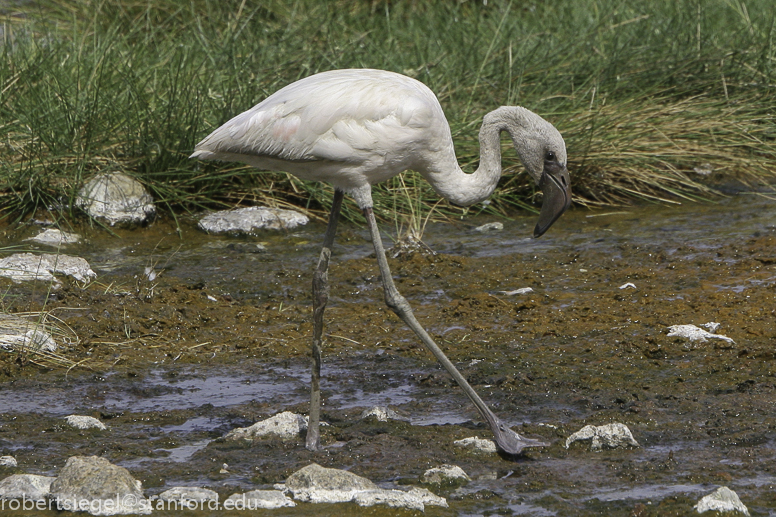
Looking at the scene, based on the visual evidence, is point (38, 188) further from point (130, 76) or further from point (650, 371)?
point (650, 371)

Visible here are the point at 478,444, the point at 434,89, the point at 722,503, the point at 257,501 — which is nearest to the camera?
the point at 722,503

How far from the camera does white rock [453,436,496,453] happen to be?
3854 millimetres

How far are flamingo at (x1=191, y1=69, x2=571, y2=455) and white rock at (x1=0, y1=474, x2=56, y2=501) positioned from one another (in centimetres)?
117

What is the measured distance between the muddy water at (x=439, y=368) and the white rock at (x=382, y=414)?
6 cm

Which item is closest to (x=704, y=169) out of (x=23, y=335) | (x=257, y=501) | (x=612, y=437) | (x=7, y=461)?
(x=612, y=437)

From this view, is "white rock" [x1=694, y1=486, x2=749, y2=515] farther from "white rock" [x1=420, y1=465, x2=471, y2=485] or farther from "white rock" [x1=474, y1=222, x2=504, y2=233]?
"white rock" [x1=474, y1=222, x2=504, y2=233]

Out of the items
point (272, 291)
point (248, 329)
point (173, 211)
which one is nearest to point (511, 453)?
point (248, 329)

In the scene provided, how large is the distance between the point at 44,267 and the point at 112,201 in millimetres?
1372

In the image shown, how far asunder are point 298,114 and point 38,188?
3.50 metres

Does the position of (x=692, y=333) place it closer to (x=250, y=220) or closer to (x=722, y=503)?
(x=722, y=503)

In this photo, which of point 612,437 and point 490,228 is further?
point 490,228

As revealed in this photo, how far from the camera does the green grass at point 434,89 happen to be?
7.41 meters

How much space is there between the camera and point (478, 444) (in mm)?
3879

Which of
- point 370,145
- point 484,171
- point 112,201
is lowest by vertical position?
point 112,201
